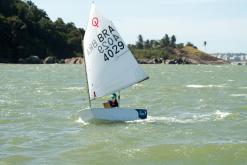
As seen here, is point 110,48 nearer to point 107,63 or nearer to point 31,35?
point 107,63

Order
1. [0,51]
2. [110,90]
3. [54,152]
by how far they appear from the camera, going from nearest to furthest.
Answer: [54,152], [110,90], [0,51]

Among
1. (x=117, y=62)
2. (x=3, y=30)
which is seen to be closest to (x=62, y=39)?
(x=3, y=30)

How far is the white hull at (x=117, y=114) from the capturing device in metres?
29.4

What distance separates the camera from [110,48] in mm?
30578

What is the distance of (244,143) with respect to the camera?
80.7 feet

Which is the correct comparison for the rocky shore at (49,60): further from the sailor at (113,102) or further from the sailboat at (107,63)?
the sailor at (113,102)

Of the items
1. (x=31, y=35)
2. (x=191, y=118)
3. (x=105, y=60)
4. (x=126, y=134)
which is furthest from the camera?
(x=31, y=35)

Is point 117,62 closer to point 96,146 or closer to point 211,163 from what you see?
point 96,146

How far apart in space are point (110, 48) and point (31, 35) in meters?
147

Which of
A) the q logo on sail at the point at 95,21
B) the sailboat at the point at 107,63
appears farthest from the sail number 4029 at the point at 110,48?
the q logo on sail at the point at 95,21

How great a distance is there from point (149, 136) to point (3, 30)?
141 m

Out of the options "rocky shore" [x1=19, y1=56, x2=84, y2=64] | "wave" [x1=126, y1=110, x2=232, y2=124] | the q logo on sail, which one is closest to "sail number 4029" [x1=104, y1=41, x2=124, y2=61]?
the q logo on sail

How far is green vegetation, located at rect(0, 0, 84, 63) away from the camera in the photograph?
162m

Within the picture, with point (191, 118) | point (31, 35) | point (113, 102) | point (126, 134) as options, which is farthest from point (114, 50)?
point (31, 35)
